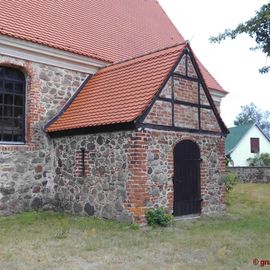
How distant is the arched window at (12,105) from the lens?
10727 millimetres

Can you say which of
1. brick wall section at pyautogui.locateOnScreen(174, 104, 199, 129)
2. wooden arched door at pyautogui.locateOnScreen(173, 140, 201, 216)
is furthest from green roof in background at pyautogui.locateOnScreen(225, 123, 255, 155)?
brick wall section at pyautogui.locateOnScreen(174, 104, 199, 129)

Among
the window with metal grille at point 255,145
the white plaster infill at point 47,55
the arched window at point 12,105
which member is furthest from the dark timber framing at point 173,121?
the window with metal grille at point 255,145

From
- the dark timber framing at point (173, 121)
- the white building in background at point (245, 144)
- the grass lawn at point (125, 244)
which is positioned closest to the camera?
the grass lawn at point (125, 244)

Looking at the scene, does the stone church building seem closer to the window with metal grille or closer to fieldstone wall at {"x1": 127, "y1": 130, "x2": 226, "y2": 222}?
fieldstone wall at {"x1": 127, "y1": 130, "x2": 226, "y2": 222}

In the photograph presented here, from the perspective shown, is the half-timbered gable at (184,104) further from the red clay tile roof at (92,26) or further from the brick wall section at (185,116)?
the red clay tile roof at (92,26)

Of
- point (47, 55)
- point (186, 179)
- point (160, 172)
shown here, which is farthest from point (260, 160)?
point (47, 55)

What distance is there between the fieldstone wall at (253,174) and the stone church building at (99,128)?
13.1 meters

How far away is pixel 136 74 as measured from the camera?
1066 centimetres

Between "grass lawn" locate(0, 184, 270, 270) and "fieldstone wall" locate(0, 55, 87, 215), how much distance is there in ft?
2.04

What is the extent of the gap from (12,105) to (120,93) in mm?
2979

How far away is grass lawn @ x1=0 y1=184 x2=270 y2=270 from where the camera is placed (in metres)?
6.20

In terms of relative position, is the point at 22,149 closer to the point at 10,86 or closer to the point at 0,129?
the point at 0,129

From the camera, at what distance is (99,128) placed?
973 centimetres

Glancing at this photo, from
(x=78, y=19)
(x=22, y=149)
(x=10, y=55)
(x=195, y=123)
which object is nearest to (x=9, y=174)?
(x=22, y=149)
